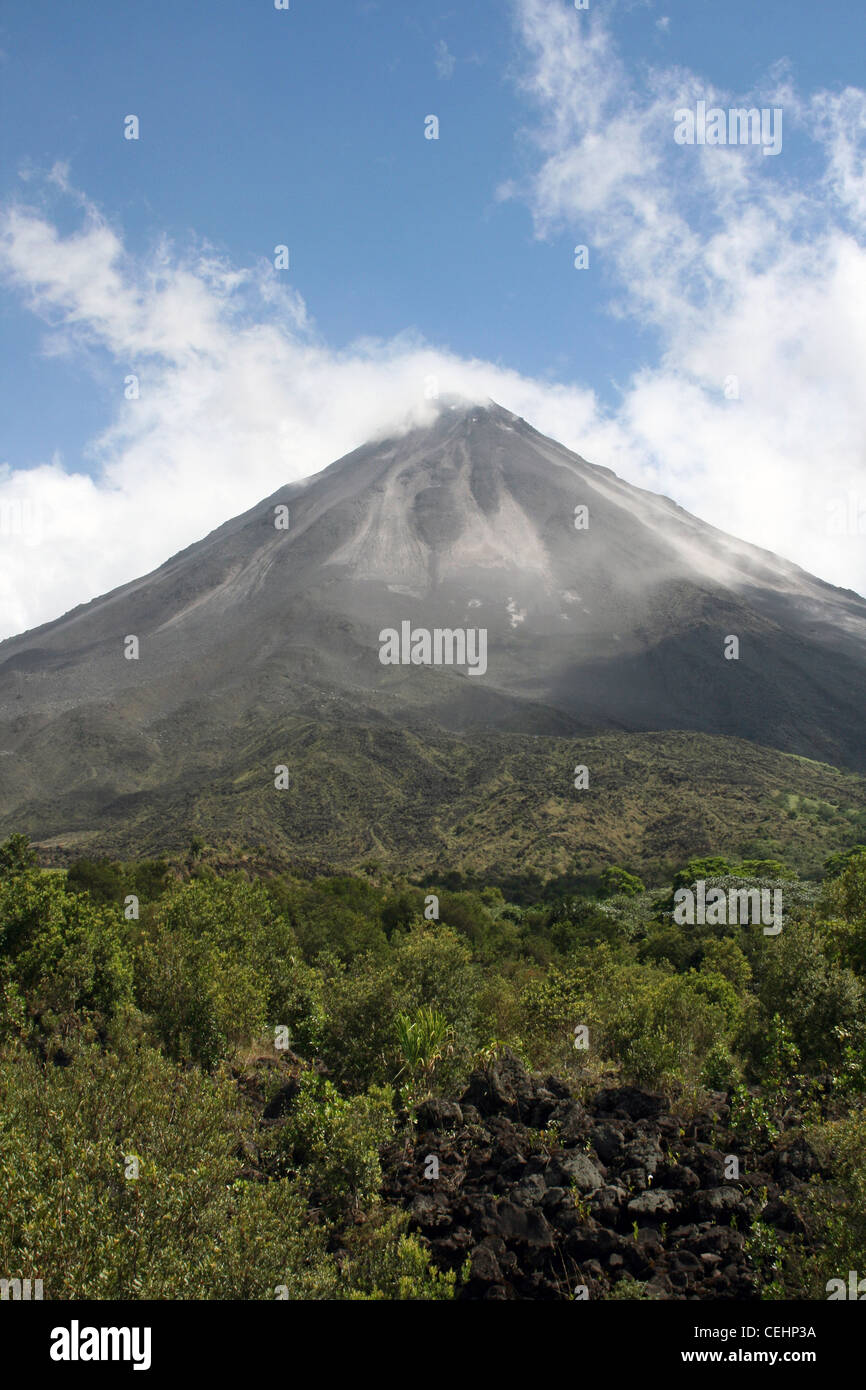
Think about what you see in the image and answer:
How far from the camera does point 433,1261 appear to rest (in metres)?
13.7

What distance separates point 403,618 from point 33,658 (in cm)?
8722

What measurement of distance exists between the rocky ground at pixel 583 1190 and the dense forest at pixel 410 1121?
45mm

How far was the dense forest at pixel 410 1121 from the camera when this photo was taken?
444 inches

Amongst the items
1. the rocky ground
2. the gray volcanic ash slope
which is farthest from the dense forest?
the gray volcanic ash slope

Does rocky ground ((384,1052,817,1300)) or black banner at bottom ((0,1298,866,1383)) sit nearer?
black banner at bottom ((0,1298,866,1383))

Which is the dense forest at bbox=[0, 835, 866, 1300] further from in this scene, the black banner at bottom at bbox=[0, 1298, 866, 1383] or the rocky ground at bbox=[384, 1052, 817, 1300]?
the black banner at bottom at bbox=[0, 1298, 866, 1383]

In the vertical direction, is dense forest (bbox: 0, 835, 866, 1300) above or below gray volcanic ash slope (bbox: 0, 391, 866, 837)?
below

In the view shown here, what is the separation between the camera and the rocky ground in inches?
496

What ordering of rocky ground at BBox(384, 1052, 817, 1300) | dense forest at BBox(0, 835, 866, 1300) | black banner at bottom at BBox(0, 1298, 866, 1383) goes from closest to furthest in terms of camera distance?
1. black banner at bottom at BBox(0, 1298, 866, 1383)
2. dense forest at BBox(0, 835, 866, 1300)
3. rocky ground at BBox(384, 1052, 817, 1300)

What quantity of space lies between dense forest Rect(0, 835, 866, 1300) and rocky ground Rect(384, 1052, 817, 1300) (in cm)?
4

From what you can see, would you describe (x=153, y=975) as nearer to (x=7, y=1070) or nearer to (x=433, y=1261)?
(x=7, y=1070)
